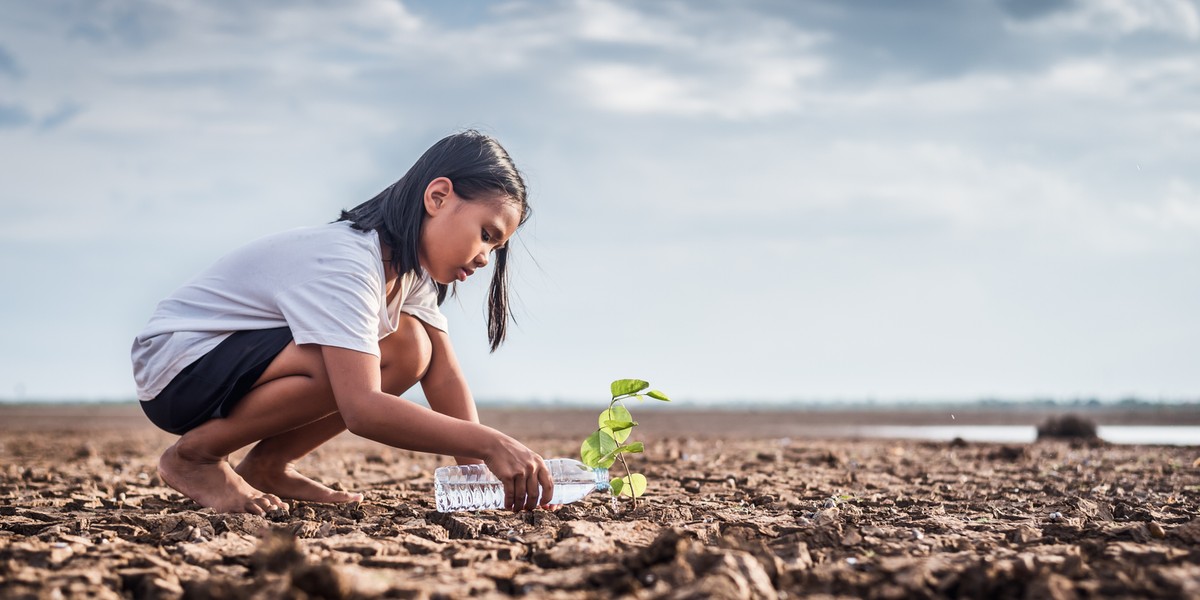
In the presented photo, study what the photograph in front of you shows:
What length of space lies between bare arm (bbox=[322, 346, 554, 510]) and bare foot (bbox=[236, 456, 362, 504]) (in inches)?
35.9

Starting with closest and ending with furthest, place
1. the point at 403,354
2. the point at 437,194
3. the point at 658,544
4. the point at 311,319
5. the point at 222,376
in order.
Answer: the point at 658,544 < the point at 311,319 < the point at 222,376 < the point at 437,194 < the point at 403,354

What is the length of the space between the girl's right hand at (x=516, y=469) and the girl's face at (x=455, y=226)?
0.73 m

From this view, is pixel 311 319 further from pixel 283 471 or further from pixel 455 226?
pixel 283 471

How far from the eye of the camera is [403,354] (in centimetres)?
344

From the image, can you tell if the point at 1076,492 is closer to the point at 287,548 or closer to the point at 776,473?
the point at 776,473

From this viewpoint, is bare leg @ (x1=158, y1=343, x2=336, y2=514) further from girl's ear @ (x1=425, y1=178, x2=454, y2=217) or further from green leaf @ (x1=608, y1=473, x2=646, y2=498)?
green leaf @ (x1=608, y1=473, x2=646, y2=498)

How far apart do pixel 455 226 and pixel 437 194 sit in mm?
141

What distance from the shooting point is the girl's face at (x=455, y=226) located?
3080mm

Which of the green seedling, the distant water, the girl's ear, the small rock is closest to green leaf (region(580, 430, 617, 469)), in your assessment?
the green seedling

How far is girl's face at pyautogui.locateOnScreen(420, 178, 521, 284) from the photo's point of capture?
308cm

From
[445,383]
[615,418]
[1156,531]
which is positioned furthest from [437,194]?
[1156,531]

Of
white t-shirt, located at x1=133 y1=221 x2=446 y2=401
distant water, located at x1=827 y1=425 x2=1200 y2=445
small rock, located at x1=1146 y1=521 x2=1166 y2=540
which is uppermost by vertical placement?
white t-shirt, located at x1=133 y1=221 x2=446 y2=401

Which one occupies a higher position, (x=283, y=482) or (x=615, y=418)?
(x=615, y=418)

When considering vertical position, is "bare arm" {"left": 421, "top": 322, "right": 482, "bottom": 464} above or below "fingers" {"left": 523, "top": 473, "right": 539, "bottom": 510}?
above
